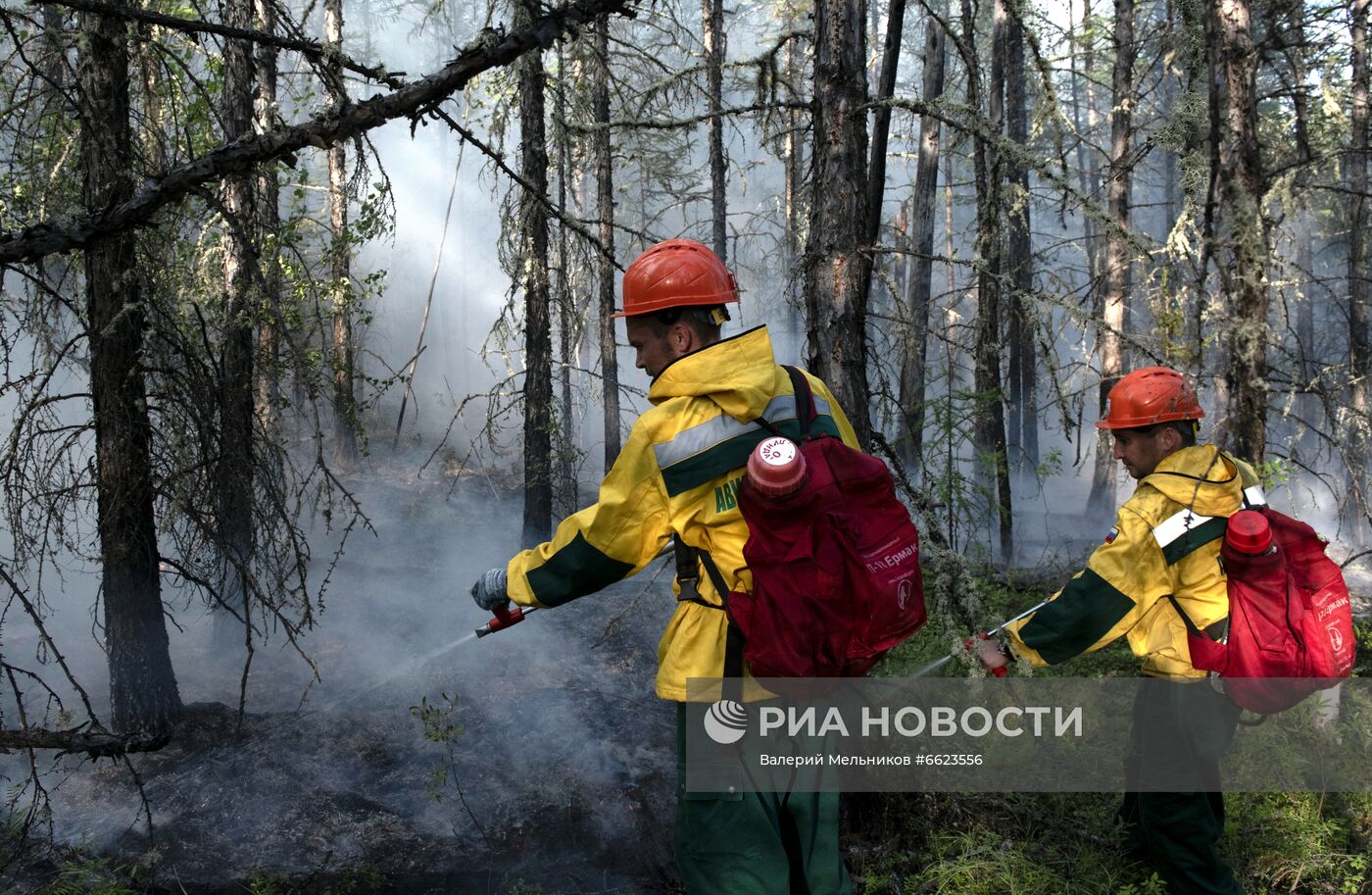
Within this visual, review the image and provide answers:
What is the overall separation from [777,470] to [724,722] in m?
0.91

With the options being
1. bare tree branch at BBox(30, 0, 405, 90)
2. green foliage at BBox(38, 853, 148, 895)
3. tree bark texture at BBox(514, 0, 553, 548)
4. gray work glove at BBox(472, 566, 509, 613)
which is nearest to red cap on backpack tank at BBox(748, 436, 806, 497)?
gray work glove at BBox(472, 566, 509, 613)

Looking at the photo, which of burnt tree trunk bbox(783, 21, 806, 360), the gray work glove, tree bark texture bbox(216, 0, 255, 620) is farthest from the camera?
burnt tree trunk bbox(783, 21, 806, 360)

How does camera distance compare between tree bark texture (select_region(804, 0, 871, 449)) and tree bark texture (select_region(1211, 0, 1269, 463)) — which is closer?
tree bark texture (select_region(804, 0, 871, 449))

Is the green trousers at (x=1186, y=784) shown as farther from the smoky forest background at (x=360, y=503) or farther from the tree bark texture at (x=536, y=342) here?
the tree bark texture at (x=536, y=342)

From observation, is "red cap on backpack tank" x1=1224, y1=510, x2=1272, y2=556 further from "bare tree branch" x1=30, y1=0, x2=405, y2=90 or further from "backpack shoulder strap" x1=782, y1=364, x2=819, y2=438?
"bare tree branch" x1=30, y1=0, x2=405, y2=90

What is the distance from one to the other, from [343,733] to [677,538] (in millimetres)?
4606

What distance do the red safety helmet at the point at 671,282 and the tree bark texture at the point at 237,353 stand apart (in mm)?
1725

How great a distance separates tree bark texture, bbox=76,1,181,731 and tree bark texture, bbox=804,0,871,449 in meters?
3.80

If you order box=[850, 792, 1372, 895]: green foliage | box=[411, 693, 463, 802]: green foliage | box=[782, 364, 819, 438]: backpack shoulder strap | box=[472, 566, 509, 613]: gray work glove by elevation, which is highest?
box=[782, 364, 819, 438]: backpack shoulder strap

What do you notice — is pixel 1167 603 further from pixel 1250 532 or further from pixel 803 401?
pixel 803 401

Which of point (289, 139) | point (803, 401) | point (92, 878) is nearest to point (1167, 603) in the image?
point (803, 401)

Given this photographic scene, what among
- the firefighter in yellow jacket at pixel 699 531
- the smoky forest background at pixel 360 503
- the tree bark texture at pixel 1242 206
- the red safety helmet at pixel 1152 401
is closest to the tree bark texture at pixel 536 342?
the smoky forest background at pixel 360 503

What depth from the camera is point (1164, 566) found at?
3.87 m

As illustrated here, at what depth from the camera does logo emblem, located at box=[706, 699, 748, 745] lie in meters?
2.88
